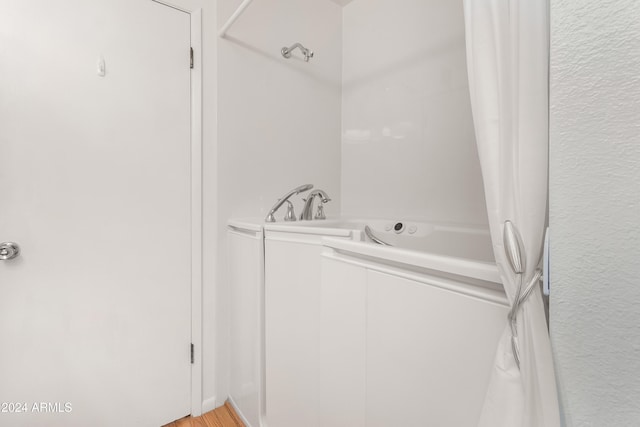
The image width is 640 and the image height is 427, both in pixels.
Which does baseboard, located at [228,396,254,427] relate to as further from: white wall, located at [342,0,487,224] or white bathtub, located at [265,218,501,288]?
white wall, located at [342,0,487,224]

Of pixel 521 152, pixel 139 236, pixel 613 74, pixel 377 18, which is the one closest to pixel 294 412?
pixel 139 236

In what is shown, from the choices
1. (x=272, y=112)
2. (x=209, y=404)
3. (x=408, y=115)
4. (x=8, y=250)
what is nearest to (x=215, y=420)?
(x=209, y=404)

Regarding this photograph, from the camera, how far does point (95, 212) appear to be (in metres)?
1.30

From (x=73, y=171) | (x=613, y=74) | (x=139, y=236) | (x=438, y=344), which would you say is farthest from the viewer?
(x=139, y=236)

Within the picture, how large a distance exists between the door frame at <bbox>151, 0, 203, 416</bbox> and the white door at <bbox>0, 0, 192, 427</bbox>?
0.10 ft

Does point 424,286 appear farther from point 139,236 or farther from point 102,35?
point 102,35

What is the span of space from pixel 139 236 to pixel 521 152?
1.52m

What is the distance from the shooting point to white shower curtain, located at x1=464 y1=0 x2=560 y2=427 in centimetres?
42

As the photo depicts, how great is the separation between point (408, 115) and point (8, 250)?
6.67ft

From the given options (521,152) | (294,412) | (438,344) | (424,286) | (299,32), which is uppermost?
(299,32)

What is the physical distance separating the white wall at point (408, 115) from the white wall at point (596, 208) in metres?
1.27

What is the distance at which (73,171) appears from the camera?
125 centimetres

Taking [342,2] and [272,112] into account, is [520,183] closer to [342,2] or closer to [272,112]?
[272,112]

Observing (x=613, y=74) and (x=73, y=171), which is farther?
(x=73, y=171)
